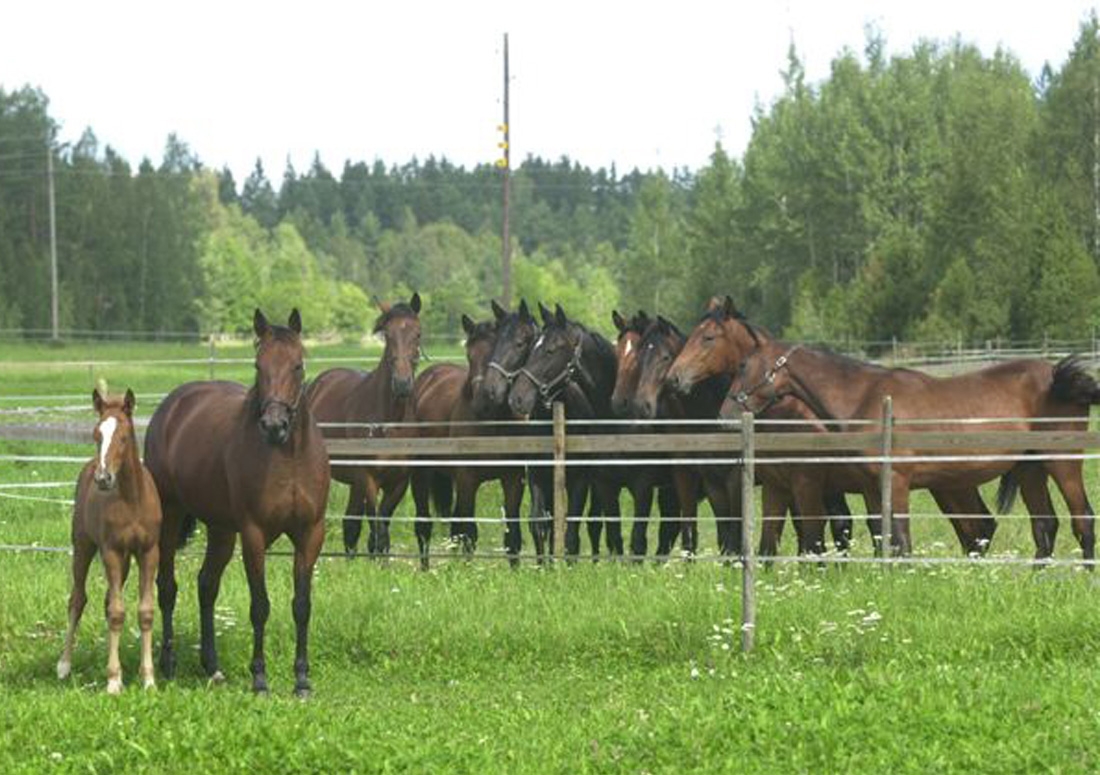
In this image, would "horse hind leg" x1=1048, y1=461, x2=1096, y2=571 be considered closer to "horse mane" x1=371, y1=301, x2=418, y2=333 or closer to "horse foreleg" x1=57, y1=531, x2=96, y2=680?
"horse mane" x1=371, y1=301, x2=418, y2=333

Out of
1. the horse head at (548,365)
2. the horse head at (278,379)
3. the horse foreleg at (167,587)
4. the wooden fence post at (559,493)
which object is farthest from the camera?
the horse head at (548,365)

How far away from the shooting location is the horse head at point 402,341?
1653 cm

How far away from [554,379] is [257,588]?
19.3ft

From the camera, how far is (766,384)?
50.6 feet

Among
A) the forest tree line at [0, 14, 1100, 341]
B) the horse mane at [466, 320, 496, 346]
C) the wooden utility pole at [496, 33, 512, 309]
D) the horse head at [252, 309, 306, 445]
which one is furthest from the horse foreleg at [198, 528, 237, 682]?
the forest tree line at [0, 14, 1100, 341]

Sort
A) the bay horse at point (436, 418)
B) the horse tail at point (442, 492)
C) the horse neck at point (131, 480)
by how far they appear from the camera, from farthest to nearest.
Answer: the horse tail at point (442, 492)
the bay horse at point (436, 418)
the horse neck at point (131, 480)

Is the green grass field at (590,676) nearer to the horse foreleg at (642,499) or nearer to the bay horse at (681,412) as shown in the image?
the horse foreleg at (642,499)

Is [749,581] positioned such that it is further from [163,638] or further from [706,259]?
[706,259]

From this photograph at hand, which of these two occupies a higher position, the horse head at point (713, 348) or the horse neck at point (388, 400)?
the horse head at point (713, 348)

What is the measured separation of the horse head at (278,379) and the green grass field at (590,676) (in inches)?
67.3

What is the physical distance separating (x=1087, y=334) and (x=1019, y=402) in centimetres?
3489

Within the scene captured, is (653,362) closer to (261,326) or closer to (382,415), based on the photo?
(382,415)

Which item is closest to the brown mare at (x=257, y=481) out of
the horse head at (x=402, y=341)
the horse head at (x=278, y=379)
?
the horse head at (x=278, y=379)

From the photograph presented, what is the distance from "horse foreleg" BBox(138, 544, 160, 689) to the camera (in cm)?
1105
